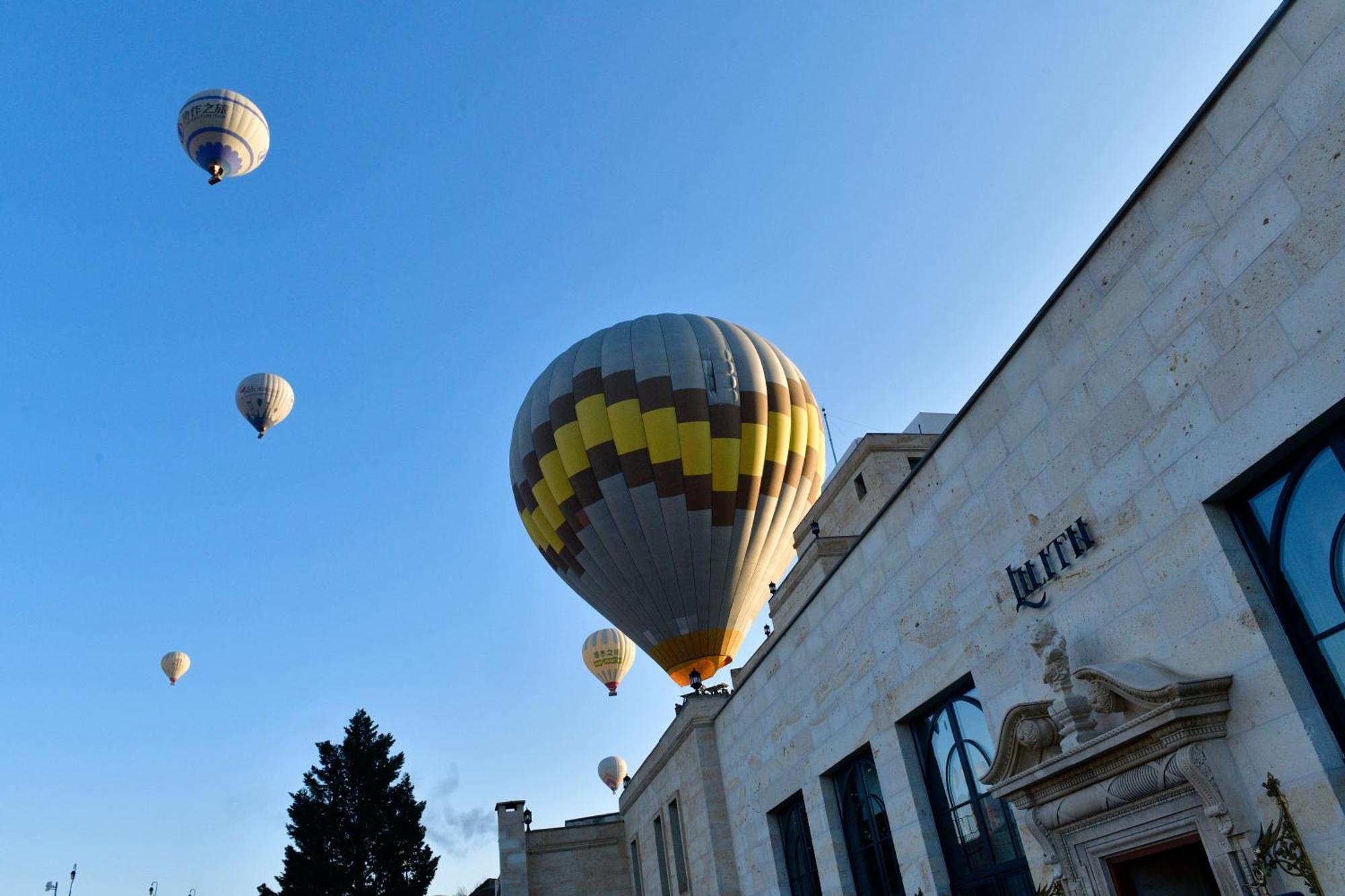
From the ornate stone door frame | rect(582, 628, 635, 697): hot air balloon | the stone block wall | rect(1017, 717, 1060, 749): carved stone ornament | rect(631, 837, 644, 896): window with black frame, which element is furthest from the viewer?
rect(582, 628, 635, 697): hot air balloon

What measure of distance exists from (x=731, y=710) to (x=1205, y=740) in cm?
1252

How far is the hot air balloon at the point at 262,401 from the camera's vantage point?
3048 cm

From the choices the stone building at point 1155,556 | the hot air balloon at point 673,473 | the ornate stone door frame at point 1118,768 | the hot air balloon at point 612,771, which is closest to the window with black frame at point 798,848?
the stone building at point 1155,556

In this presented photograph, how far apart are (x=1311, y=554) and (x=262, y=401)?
98.5 feet

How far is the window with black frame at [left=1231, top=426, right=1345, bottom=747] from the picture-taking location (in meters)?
6.11

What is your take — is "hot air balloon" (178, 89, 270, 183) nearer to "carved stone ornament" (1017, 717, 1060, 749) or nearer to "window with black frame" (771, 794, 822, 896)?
"window with black frame" (771, 794, 822, 896)

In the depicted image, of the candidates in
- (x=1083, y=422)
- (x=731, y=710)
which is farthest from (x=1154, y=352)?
(x=731, y=710)

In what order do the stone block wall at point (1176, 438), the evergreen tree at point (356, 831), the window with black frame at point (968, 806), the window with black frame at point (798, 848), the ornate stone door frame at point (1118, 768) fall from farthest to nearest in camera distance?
the evergreen tree at point (356, 831) < the window with black frame at point (798, 848) < the window with black frame at point (968, 806) < the ornate stone door frame at point (1118, 768) < the stone block wall at point (1176, 438)

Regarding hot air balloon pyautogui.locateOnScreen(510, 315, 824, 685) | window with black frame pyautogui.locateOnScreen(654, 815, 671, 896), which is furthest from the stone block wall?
window with black frame pyautogui.locateOnScreen(654, 815, 671, 896)

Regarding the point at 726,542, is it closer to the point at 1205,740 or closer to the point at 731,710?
the point at 731,710

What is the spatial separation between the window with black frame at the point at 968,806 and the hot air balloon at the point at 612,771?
4230 cm

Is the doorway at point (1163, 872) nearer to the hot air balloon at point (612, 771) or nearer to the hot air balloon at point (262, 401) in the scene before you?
the hot air balloon at point (262, 401)

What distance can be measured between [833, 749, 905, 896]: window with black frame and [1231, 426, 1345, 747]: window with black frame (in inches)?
259

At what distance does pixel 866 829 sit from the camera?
12656 millimetres
